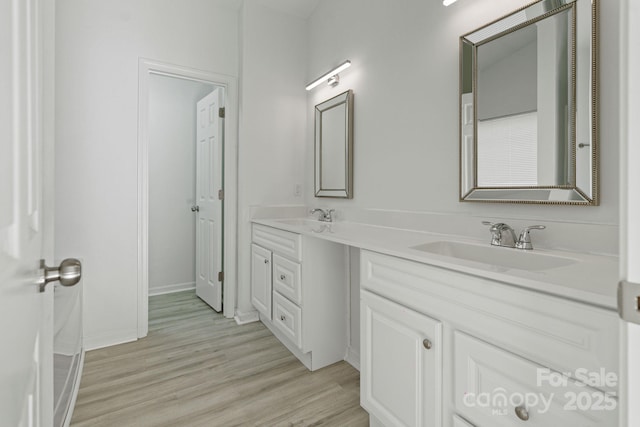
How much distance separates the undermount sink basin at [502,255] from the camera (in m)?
1.20

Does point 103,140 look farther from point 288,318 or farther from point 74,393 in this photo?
point 288,318

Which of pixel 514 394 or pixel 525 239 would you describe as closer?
pixel 514 394

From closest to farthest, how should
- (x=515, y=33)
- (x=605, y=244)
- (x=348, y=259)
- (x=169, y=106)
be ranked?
(x=605, y=244), (x=515, y=33), (x=348, y=259), (x=169, y=106)

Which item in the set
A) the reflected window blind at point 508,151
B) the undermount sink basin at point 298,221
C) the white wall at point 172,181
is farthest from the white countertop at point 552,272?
the white wall at point 172,181

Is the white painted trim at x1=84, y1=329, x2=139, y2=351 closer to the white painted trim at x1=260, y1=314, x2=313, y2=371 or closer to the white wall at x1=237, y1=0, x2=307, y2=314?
the white wall at x1=237, y1=0, x2=307, y2=314

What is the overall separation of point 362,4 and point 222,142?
1573 mm

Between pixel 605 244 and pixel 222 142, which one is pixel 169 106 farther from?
pixel 605 244

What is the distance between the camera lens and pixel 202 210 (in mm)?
3385

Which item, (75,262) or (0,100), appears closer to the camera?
(0,100)

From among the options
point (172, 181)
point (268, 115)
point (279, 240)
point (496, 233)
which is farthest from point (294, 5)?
point (496, 233)

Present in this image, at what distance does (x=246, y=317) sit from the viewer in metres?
2.80

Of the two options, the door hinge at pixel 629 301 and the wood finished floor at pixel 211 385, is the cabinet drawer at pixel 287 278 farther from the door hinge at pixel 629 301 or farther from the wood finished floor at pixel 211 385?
the door hinge at pixel 629 301

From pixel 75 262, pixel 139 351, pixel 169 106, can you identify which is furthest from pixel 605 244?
pixel 169 106

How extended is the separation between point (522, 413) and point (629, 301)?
2.33 feet
